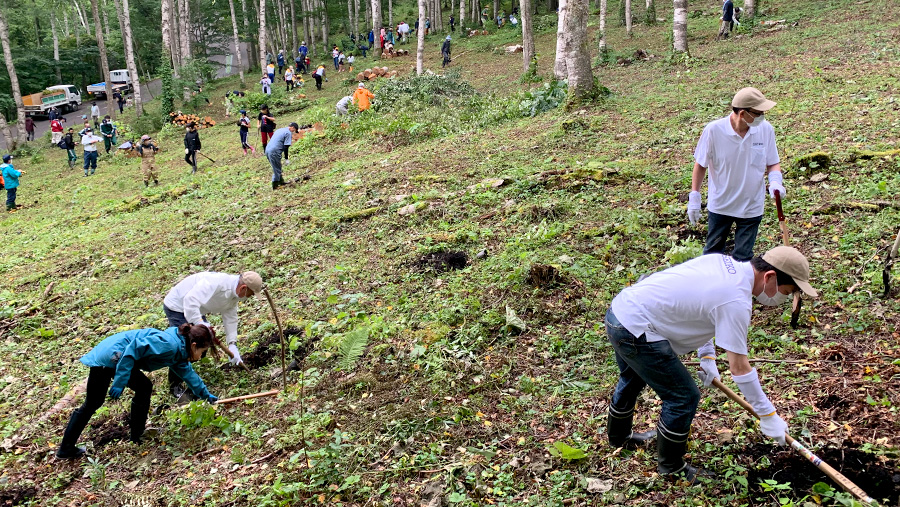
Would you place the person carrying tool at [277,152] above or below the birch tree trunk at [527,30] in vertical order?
below

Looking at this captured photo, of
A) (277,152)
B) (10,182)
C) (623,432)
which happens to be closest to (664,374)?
(623,432)

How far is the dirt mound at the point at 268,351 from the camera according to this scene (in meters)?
6.94

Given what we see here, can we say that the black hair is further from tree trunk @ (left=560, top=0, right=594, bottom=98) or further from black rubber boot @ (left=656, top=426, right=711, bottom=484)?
tree trunk @ (left=560, top=0, right=594, bottom=98)

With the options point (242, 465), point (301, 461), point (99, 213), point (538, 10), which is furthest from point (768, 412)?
point (538, 10)

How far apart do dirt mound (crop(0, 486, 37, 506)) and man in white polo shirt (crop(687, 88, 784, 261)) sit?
6.62 meters

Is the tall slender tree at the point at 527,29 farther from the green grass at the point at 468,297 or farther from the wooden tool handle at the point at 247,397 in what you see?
the wooden tool handle at the point at 247,397

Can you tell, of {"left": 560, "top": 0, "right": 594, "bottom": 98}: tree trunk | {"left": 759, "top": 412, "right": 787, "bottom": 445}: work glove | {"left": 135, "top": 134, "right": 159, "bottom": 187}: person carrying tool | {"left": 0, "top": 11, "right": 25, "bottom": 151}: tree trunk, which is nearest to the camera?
{"left": 759, "top": 412, "right": 787, "bottom": 445}: work glove

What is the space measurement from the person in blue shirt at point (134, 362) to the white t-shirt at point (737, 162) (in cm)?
→ 490

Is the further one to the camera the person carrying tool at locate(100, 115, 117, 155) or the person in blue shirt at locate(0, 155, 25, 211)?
the person carrying tool at locate(100, 115, 117, 155)

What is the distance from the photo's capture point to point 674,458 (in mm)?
3906

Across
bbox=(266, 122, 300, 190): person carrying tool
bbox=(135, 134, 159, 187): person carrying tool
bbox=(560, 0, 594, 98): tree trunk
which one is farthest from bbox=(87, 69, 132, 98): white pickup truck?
bbox=(560, 0, 594, 98): tree trunk

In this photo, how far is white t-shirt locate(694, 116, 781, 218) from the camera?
5145 millimetres

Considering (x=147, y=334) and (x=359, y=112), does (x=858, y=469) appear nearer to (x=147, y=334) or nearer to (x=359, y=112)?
(x=147, y=334)

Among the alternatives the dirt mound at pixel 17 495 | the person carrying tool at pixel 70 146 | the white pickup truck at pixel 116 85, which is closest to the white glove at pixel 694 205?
the dirt mound at pixel 17 495
